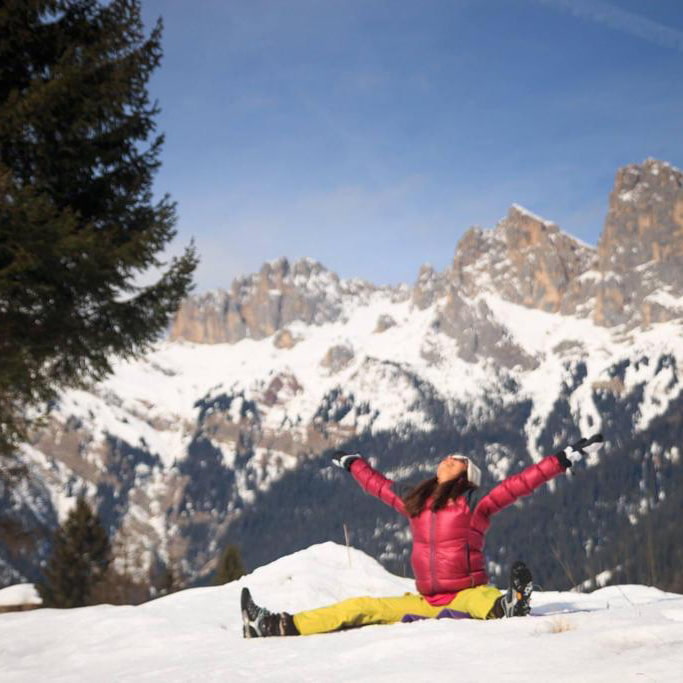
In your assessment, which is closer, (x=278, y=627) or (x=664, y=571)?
(x=278, y=627)

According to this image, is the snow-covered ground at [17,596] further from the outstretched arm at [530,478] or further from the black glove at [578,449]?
the black glove at [578,449]

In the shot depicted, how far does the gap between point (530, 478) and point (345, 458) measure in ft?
7.12

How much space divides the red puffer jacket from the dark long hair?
0.06 metres

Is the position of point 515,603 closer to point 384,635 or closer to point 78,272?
point 384,635

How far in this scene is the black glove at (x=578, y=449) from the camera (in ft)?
21.9

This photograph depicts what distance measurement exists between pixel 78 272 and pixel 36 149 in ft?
6.61

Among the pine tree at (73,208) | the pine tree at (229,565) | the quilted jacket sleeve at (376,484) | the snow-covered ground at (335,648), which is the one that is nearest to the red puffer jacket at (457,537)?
the quilted jacket sleeve at (376,484)

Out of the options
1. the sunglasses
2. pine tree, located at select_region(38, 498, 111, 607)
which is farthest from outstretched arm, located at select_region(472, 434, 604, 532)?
pine tree, located at select_region(38, 498, 111, 607)

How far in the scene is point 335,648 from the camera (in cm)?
534

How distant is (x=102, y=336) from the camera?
38.8 ft

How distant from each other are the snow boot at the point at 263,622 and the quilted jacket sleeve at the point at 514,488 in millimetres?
2039

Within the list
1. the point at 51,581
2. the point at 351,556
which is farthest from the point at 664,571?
the point at 351,556

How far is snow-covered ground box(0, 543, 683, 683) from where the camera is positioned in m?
4.11

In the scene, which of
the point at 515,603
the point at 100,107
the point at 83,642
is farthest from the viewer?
the point at 100,107
